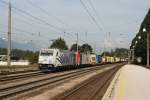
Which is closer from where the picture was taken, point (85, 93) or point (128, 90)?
point (85, 93)

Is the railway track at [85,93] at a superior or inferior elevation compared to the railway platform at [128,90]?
inferior

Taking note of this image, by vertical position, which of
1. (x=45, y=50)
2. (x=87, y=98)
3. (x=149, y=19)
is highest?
(x=149, y=19)

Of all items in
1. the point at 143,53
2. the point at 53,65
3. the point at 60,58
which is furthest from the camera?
the point at 143,53

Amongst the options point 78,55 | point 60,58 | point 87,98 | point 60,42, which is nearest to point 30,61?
point 78,55

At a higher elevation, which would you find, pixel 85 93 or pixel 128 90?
pixel 128 90

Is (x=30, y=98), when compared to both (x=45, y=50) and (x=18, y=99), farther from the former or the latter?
(x=45, y=50)

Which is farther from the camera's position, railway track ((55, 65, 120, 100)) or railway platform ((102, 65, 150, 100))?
railway track ((55, 65, 120, 100))

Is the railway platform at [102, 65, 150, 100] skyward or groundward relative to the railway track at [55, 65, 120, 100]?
skyward

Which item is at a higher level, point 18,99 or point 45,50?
point 45,50

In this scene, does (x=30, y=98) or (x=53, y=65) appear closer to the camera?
(x=30, y=98)

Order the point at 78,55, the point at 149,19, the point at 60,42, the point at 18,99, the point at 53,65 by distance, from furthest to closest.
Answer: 1. the point at 60,42
2. the point at 149,19
3. the point at 78,55
4. the point at 53,65
5. the point at 18,99

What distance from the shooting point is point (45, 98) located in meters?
17.7

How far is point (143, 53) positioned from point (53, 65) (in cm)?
5461

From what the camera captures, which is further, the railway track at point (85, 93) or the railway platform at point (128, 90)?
the railway track at point (85, 93)
